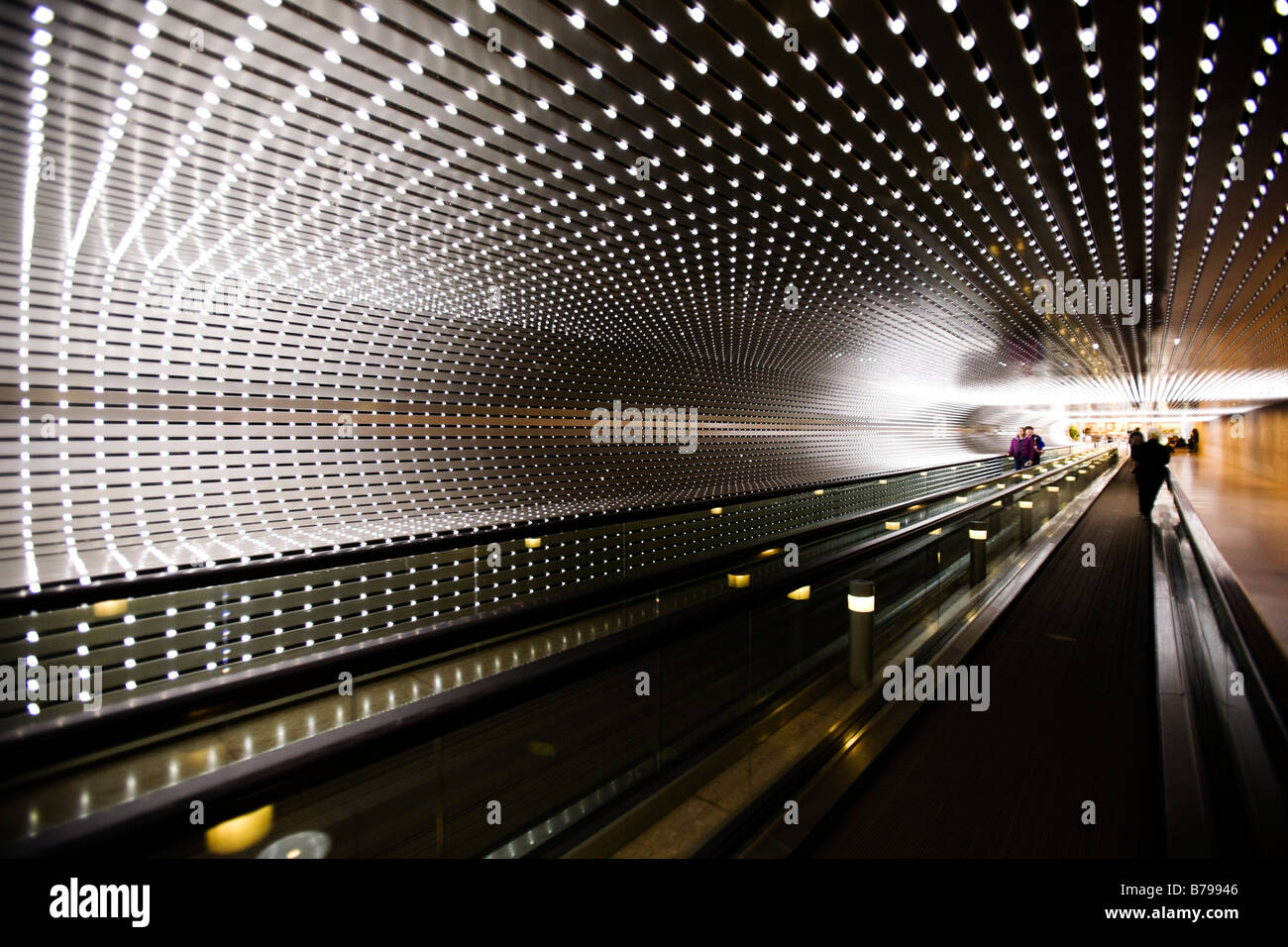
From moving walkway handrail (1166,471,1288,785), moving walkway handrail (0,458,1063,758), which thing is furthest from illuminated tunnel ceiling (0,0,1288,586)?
moving walkway handrail (1166,471,1288,785)

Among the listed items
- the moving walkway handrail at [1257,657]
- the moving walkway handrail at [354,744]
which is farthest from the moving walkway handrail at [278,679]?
the moving walkway handrail at [1257,657]

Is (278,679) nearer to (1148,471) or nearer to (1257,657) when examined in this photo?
(1257,657)

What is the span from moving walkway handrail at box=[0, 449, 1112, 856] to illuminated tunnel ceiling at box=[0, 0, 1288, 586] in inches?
122

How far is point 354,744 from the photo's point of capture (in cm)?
123

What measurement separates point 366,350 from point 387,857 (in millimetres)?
6989

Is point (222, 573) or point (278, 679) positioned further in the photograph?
point (222, 573)

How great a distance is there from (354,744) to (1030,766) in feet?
10.6

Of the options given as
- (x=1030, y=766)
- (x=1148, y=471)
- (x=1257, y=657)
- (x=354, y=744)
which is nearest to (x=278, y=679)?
(x=354, y=744)

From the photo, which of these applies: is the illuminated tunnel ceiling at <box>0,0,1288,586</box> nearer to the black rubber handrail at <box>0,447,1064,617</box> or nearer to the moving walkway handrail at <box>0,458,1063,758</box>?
the black rubber handrail at <box>0,447,1064,617</box>

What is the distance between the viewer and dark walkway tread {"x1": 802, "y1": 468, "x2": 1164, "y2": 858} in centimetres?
249

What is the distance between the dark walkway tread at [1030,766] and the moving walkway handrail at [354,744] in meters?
1.37

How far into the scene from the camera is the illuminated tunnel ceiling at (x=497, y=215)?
3.20 meters

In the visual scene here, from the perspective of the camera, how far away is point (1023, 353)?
563 inches

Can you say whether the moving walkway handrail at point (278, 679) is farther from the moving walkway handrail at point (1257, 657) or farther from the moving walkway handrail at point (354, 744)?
the moving walkway handrail at point (1257, 657)
